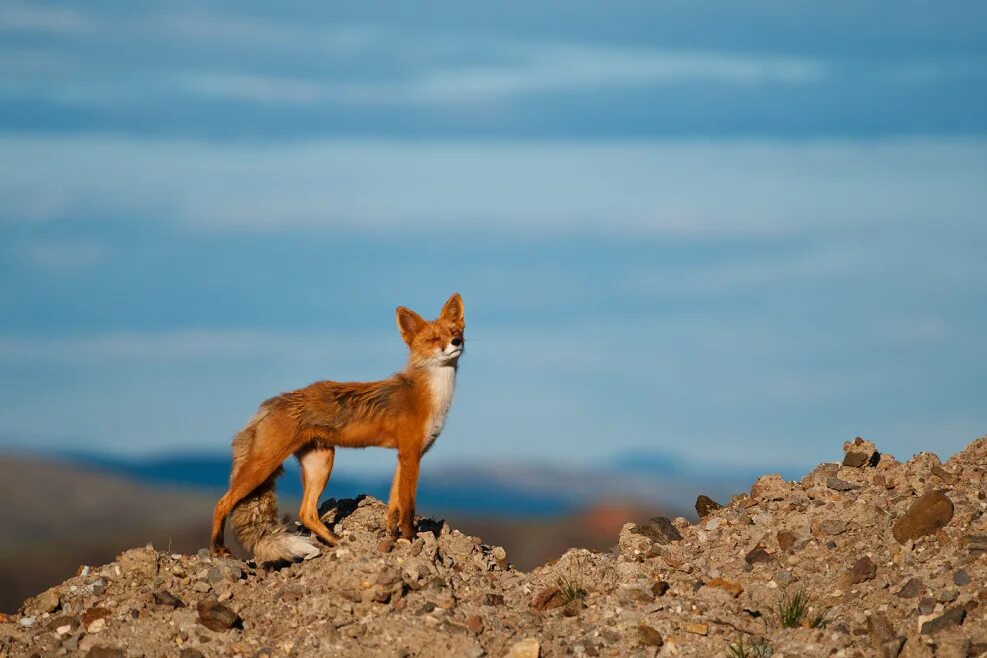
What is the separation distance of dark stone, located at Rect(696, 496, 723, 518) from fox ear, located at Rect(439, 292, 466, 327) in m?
3.63

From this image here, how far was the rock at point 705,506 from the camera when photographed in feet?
54.1

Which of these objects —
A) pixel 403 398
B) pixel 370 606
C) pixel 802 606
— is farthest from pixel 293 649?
pixel 802 606

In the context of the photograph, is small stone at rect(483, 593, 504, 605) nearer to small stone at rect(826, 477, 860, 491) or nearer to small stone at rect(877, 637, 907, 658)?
small stone at rect(877, 637, 907, 658)

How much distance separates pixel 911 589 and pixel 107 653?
785 centimetres

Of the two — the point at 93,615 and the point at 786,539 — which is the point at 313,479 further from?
the point at 786,539

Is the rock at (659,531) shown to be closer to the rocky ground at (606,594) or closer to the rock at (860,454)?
the rocky ground at (606,594)

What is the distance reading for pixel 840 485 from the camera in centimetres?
1580

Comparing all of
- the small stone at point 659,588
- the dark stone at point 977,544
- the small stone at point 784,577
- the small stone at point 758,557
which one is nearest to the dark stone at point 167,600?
the small stone at point 659,588

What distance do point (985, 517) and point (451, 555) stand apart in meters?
5.62

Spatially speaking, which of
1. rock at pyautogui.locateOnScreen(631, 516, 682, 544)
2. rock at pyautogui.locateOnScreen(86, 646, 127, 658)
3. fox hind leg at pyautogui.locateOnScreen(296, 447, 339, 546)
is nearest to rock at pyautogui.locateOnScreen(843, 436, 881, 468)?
rock at pyautogui.locateOnScreen(631, 516, 682, 544)

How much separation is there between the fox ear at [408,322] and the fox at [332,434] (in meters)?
0.01

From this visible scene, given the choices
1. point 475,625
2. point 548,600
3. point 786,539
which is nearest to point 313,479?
point 475,625

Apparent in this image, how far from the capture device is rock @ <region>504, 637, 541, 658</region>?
43.0 feet

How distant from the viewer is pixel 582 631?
44.8 feet
